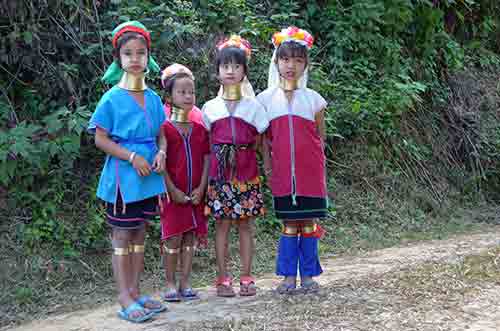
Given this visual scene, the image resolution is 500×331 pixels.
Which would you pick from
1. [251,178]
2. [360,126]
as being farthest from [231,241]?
[360,126]

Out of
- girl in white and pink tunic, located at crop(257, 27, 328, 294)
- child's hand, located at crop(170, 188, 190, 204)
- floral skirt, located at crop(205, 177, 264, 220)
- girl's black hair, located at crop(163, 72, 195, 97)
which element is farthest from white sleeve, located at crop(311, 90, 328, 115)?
child's hand, located at crop(170, 188, 190, 204)

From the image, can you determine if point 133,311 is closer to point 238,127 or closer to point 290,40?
point 238,127

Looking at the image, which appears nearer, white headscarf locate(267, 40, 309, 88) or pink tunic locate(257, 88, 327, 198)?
pink tunic locate(257, 88, 327, 198)

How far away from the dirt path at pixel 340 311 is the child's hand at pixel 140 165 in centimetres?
97

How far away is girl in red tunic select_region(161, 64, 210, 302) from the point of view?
4281 millimetres

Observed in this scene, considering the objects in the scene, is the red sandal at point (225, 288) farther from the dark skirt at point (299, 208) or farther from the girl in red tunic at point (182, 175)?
the dark skirt at point (299, 208)

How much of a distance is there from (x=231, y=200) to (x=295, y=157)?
55 centimetres

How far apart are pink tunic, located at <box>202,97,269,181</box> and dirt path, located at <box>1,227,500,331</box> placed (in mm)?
934

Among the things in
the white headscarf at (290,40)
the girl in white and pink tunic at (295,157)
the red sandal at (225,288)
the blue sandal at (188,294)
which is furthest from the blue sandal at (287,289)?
the white headscarf at (290,40)

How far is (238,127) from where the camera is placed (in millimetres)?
4309

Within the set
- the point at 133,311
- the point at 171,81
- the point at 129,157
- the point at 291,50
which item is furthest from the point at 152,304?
the point at 291,50

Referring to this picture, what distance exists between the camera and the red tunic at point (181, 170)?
14.0ft

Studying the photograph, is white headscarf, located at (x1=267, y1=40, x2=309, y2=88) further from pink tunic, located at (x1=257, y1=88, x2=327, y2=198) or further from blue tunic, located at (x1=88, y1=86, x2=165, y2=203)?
blue tunic, located at (x1=88, y1=86, x2=165, y2=203)

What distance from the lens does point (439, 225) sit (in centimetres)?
746
